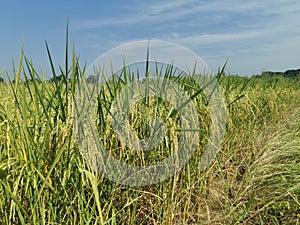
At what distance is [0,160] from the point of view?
0.89 metres

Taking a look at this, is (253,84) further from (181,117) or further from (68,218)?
(68,218)

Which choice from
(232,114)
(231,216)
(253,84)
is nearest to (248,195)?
(231,216)

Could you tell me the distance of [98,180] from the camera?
1005 mm

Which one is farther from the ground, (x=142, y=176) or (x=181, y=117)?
(x=181, y=117)

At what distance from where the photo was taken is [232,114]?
2084mm

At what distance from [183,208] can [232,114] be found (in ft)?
3.50

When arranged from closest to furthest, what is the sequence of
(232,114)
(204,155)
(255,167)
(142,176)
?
1. (142,176)
2. (204,155)
3. (255,167)
4. (232,114)

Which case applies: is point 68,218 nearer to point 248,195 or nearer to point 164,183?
point 164,183

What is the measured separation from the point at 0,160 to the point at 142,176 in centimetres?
50

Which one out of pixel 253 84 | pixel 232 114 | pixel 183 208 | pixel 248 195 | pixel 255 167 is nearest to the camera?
pixel 183 208

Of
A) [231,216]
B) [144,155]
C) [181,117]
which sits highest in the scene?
[181,117]

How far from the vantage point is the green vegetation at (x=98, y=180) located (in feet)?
2.82

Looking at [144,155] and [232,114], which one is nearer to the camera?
[144,155]

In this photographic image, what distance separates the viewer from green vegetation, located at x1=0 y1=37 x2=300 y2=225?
0.86 m
